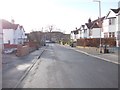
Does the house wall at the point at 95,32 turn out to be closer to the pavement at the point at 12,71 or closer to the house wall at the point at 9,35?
the house wall at the point at 9,35

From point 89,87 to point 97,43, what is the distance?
4702 cm

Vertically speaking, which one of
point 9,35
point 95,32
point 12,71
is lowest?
point 12,71

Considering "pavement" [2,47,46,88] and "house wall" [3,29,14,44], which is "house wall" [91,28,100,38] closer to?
"house wall" [3,29,14,44]

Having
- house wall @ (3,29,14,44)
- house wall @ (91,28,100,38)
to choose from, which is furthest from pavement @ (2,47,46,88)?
house wall @ (91,28,100,38)

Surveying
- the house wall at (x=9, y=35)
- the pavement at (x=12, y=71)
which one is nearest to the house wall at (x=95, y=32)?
the house wall at (x=9, y=35)

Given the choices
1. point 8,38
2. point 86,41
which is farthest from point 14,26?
point 86,41

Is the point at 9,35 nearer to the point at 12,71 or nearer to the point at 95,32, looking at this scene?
the point at 95,32

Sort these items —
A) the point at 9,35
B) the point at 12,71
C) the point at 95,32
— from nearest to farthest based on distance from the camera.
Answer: the point at 12,71
the point at 9,35
the point at 95,32

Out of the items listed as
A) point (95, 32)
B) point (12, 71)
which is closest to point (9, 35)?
point (95, 32)

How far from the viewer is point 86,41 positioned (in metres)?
59.7

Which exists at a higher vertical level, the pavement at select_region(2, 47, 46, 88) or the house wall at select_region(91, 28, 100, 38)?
the house wall at select_region(91, 28, 100, 38)

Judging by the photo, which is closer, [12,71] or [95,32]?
[12,71]

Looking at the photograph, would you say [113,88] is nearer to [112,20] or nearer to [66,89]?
[66,89]

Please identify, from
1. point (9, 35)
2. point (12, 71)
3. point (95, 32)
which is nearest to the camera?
point (12, 71)
